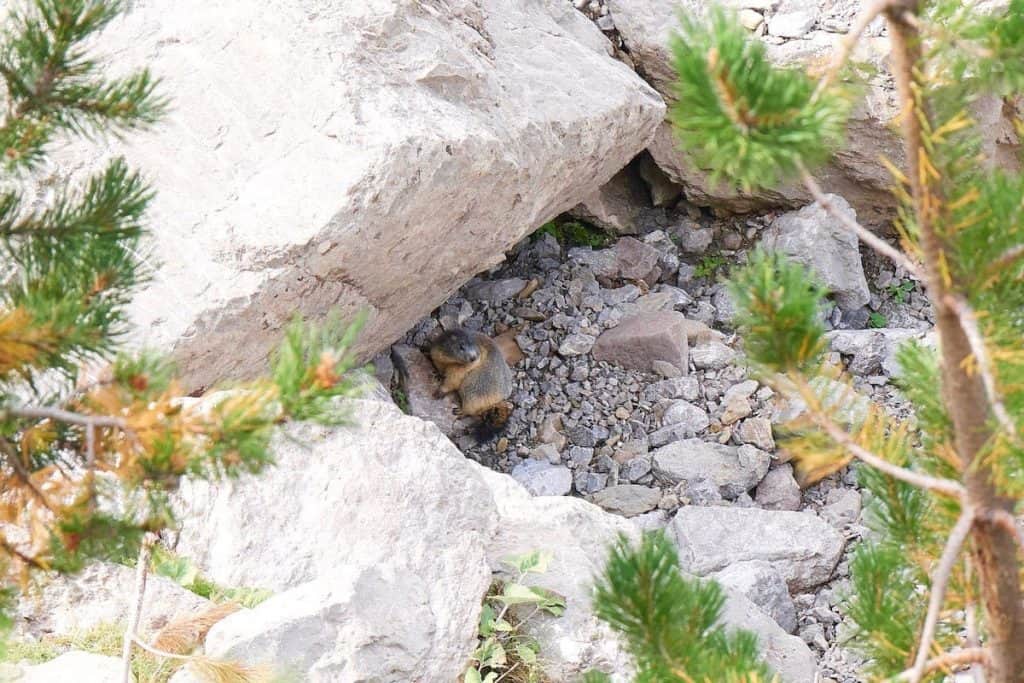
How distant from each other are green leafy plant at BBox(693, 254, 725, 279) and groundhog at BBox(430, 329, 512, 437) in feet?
4.32

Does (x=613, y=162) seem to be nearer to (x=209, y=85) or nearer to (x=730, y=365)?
(x=730, y=365)

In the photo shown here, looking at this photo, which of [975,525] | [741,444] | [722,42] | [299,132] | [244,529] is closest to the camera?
[722,42]

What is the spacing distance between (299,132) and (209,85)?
430mm

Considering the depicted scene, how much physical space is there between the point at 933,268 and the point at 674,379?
438 centimetres

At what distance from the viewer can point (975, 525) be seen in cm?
148

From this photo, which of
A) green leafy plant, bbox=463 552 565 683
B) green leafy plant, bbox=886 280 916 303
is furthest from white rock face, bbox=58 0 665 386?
green leafy plant, bbox=886 280 916 303

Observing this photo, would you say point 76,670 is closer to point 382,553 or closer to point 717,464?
point 382,553

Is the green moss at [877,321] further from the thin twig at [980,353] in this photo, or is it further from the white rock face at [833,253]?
the thin twig at [980,353]

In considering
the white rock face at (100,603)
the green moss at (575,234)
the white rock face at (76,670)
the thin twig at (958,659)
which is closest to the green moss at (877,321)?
the green moss at (575,234)

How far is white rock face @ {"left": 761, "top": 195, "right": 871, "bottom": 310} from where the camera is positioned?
6.14 meters

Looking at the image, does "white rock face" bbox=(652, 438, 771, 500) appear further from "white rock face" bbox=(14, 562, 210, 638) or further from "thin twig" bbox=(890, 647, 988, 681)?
"thin twig" bbox=(890, 647, 988, 681)

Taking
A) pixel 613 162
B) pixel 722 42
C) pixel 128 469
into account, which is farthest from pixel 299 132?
pixel 722 42

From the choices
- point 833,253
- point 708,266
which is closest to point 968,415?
point 833,253

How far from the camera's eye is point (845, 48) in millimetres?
1252
